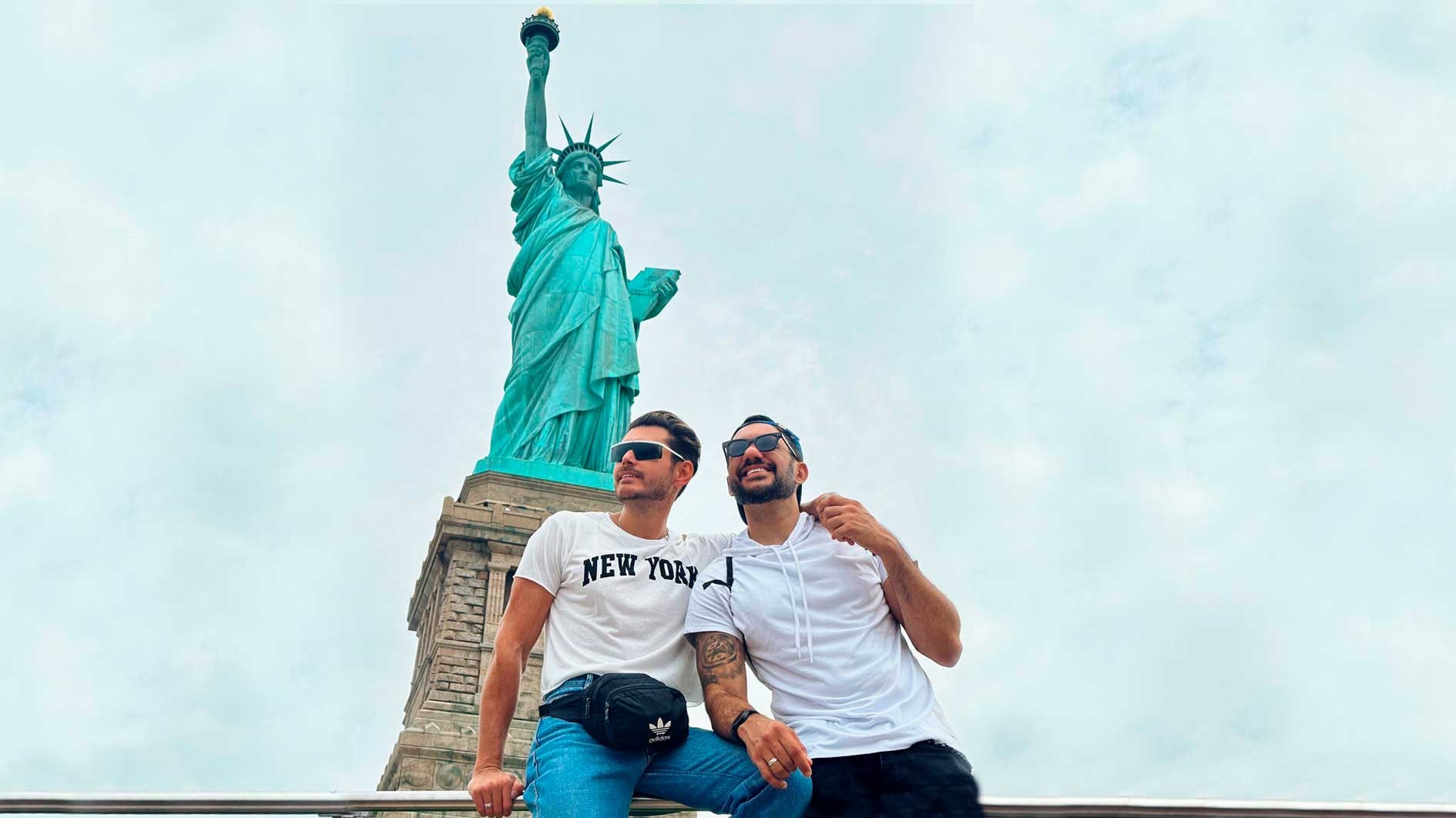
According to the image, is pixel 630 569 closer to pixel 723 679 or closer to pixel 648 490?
pixel 648 490

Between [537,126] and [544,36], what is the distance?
6.79ft

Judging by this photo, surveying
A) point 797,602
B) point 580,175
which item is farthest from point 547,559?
point 580,175

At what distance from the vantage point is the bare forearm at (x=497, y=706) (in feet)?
10.6

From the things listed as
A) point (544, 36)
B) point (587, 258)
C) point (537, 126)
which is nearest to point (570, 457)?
point (587, 258)

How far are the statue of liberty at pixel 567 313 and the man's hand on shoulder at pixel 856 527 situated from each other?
1392 cm

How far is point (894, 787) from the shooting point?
307 centimetres

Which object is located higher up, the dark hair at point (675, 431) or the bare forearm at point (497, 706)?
the dark hair at point (675, 431)

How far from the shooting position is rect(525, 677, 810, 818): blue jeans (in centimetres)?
306

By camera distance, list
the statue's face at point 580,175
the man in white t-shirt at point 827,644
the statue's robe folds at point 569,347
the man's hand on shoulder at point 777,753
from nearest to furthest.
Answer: the man's hand on shoulder at point 777,753, the man in white t-shirt at point 827,644, the statue's robe folds at point 569,347, the statue's face at point 580,175

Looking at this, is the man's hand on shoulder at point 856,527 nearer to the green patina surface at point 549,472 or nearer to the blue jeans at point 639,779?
the blue jeans at point 639,779

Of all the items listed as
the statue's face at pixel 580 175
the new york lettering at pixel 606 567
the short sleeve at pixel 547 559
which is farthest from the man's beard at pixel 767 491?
Result: the statue's face at pixel 580 175

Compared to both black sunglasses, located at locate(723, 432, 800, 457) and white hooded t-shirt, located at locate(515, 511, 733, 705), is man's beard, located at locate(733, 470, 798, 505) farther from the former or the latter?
white hooded t-shirt, located at locate(515, 511, 733, 705)

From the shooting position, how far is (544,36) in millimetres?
21859

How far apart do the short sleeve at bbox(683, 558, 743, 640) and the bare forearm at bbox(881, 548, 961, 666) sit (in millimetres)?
415
